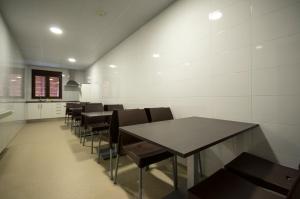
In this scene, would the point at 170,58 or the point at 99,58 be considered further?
the point at 99,58

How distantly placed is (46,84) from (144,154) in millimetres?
7395

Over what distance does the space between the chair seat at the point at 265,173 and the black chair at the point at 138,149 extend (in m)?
0.61

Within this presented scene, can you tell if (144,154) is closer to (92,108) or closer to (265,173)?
(265,173)

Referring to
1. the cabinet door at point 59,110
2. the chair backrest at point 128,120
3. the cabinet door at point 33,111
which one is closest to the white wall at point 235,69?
the chair backrest at point 128,120

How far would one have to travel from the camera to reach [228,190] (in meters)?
0.81

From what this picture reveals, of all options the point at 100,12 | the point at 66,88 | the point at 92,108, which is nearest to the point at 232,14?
the point at 100,12

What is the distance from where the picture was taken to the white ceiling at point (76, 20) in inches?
93.7

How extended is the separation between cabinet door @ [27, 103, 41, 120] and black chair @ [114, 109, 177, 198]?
20.5 ft

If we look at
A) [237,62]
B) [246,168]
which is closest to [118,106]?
[237,62]

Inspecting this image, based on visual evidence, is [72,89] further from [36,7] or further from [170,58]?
[170,58]

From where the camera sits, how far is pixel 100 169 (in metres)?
2.06

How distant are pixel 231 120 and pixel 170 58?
4.37ft

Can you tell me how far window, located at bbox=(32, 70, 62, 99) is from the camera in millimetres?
6594

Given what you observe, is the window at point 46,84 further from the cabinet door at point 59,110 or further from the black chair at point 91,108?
the black chair at point 91,108
